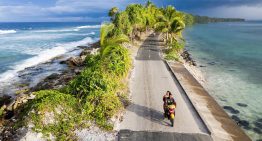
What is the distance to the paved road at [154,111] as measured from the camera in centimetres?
1546

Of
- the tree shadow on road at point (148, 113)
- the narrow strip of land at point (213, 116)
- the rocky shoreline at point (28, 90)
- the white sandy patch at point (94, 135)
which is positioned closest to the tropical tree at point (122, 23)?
the rocky shoreline at point (28, 90)


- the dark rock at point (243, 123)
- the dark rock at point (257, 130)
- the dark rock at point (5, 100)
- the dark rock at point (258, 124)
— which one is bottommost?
the dark rock at point (257, 130)

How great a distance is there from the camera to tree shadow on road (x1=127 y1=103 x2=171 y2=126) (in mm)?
16700

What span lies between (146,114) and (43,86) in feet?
50.7

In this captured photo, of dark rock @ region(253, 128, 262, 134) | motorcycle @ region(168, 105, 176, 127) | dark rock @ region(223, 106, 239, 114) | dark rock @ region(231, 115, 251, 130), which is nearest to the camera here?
motorcycle @ region(168, 105, 176, 127)

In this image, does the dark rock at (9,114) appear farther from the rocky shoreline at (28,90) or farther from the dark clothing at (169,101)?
the dark clothing at (169,101)

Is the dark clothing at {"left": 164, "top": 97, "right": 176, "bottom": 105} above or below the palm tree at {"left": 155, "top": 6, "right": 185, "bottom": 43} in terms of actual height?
below

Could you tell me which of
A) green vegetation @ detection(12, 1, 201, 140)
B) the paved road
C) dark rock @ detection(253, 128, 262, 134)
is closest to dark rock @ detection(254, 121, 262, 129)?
dark rock @ detection(253, 128, 262, 134)

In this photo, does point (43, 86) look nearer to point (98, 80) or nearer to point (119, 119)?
point (98, 80)

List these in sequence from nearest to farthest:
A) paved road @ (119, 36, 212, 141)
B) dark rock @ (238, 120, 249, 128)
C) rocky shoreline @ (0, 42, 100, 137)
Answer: paved road @ (119, 36, 212, 141)
rocky shoreline @ (0, 42, 100, 137)
dark rock @ (238, 120, 249, 128)

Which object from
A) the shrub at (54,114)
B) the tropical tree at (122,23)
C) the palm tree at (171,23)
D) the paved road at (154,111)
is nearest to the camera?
the shrub at (54,114)

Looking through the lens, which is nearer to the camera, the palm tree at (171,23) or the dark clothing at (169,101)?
the dark clothing at (169,101)

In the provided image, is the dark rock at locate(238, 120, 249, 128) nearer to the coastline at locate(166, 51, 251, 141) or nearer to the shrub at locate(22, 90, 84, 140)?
the coastline at locate(166, 51, 251, 141)

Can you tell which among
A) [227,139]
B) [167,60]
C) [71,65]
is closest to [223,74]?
[167,60]
